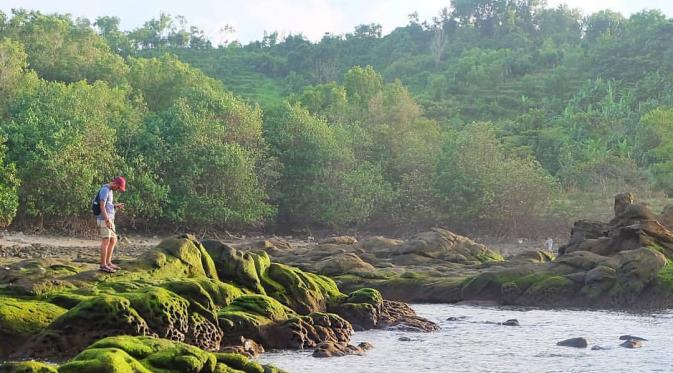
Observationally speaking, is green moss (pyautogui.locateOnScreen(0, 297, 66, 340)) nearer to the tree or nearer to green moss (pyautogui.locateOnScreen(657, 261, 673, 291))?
green moss (pyautogui.locateOnScreen(657, 261, 673, 291))

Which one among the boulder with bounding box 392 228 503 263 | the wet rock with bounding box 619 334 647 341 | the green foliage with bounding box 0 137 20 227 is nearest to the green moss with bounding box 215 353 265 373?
the wet rock with bounding box 619 334 647 341

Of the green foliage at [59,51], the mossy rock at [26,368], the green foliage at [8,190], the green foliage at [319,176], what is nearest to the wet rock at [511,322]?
the mossy rock at [26,368]

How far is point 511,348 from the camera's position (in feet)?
77.4

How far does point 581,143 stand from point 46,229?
180 ft

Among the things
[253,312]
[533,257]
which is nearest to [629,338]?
[253,312]

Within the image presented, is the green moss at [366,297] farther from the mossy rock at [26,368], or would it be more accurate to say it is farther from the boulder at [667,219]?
the boulder at [667,219]

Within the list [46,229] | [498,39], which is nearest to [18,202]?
[46,229]

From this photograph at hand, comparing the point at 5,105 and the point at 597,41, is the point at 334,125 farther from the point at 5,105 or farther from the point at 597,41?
the point at 597,41

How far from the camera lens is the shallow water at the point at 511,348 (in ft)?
66.3

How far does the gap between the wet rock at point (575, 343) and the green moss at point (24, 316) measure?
13345 mm

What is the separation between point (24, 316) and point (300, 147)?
50830 millimetres

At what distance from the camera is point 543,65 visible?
432ft

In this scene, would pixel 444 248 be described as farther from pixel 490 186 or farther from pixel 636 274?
pixel 490 186

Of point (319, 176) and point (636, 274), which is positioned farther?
point (319, 176)
